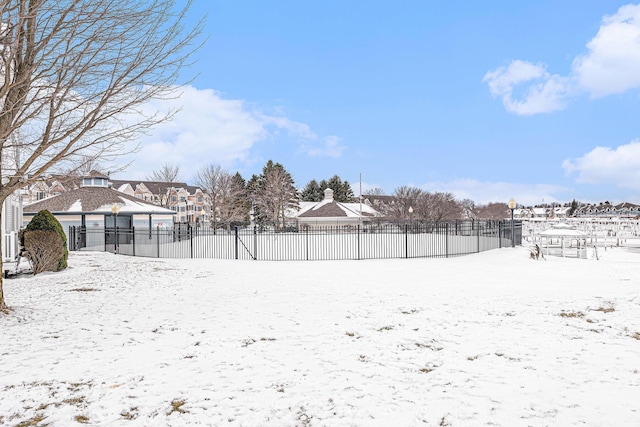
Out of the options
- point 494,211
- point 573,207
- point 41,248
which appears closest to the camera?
point 41,248

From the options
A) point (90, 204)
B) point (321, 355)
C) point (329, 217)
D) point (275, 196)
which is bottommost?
point (321, 355)

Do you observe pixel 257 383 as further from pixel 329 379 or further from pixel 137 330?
pixel 137 330

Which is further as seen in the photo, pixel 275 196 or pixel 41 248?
pixel 275 196

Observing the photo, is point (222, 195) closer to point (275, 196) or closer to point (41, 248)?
point (275, 196)

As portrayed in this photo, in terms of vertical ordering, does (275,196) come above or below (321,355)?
above

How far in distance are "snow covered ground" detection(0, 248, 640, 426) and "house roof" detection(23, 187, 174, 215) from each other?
23.8 m

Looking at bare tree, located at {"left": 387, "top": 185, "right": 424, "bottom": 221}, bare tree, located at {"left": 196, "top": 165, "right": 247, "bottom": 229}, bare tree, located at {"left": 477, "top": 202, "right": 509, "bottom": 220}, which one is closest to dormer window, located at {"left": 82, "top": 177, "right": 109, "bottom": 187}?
bare tree, located at {"left": 196, "top": 165, "right": 247, "bottom": 229}

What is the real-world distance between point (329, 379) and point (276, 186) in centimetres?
5394

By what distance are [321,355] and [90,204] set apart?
33234mm

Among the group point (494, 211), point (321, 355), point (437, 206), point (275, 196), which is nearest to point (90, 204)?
point (275, 196)

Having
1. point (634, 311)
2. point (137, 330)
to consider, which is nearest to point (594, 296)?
point (634, 311)

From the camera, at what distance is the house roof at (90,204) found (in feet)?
106

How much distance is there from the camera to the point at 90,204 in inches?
1293

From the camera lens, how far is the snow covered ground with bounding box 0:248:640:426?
389 centimetres
